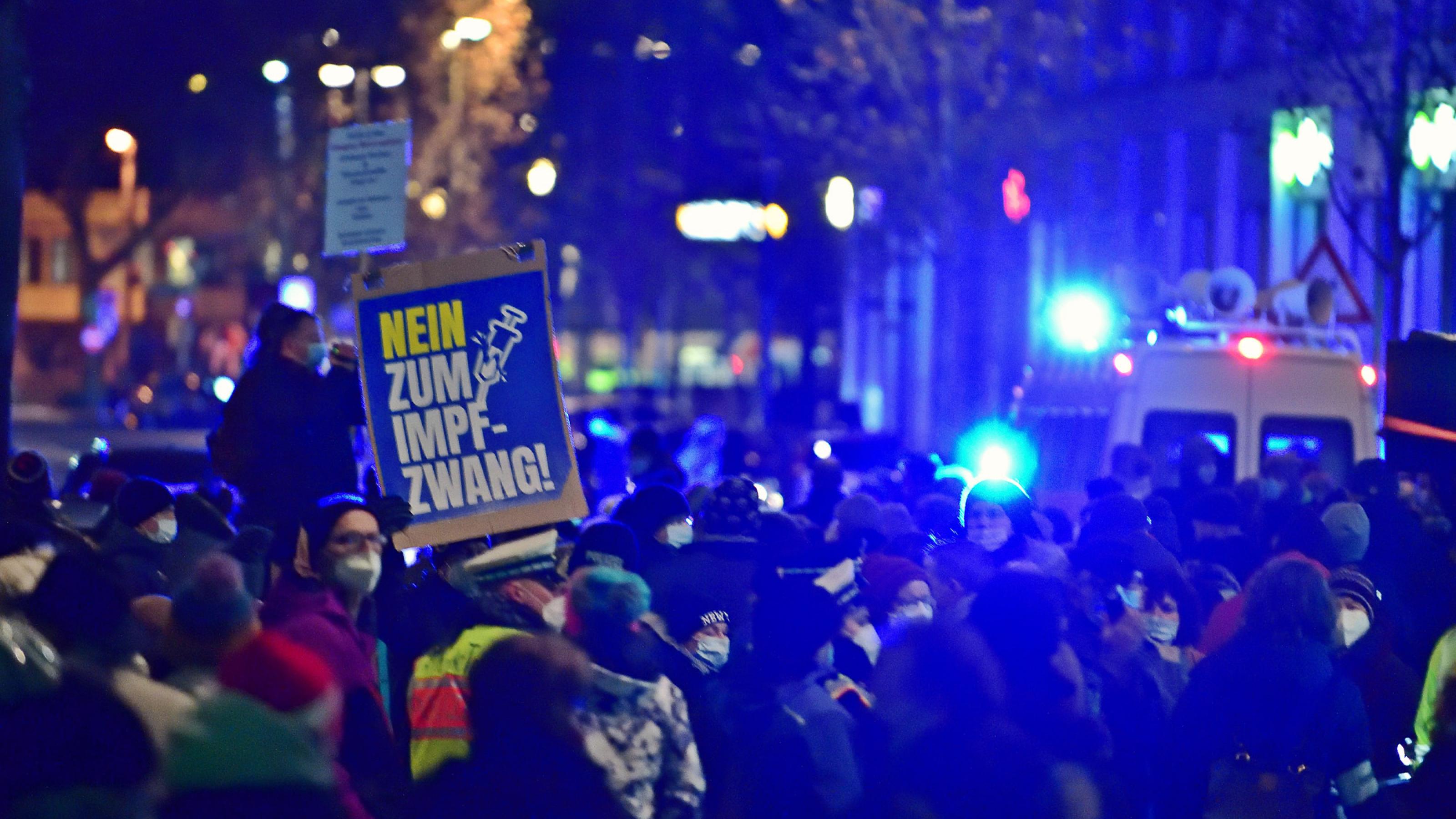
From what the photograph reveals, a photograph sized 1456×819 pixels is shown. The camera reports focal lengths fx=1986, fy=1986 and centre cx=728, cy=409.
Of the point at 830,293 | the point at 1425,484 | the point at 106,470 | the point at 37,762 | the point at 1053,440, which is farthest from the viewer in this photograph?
the point at 830,293

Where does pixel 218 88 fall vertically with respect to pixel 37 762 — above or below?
above

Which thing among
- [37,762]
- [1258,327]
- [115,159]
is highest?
[115,159]

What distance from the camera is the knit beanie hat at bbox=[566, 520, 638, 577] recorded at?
7.02 metres

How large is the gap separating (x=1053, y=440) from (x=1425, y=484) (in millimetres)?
2708

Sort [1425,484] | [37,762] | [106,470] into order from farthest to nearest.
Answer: [1425,484], [106,470], [37,762]

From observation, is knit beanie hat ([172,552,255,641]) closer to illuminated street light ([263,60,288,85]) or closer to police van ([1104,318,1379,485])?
police van ([1104,318,1379,485])

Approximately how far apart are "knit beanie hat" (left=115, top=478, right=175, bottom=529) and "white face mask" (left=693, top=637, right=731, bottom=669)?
2.73 meters

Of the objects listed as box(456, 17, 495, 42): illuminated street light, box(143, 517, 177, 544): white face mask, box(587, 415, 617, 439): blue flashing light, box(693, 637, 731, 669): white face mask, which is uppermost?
box(456, 17, 495, 42): illuminated street light

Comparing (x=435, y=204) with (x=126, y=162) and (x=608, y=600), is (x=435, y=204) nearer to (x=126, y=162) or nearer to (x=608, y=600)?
(x=126, y=162)

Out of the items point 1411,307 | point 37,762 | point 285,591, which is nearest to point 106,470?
point 285,591

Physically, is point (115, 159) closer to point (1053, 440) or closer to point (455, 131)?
point (1053, 440)

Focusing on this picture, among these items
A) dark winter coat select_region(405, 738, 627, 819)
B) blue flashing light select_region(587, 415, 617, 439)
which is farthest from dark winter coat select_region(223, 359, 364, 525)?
blue flashing light select_region(587, 415, 617, 439)

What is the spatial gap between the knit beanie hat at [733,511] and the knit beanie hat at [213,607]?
9.88 feet

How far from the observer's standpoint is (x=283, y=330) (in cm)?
814
